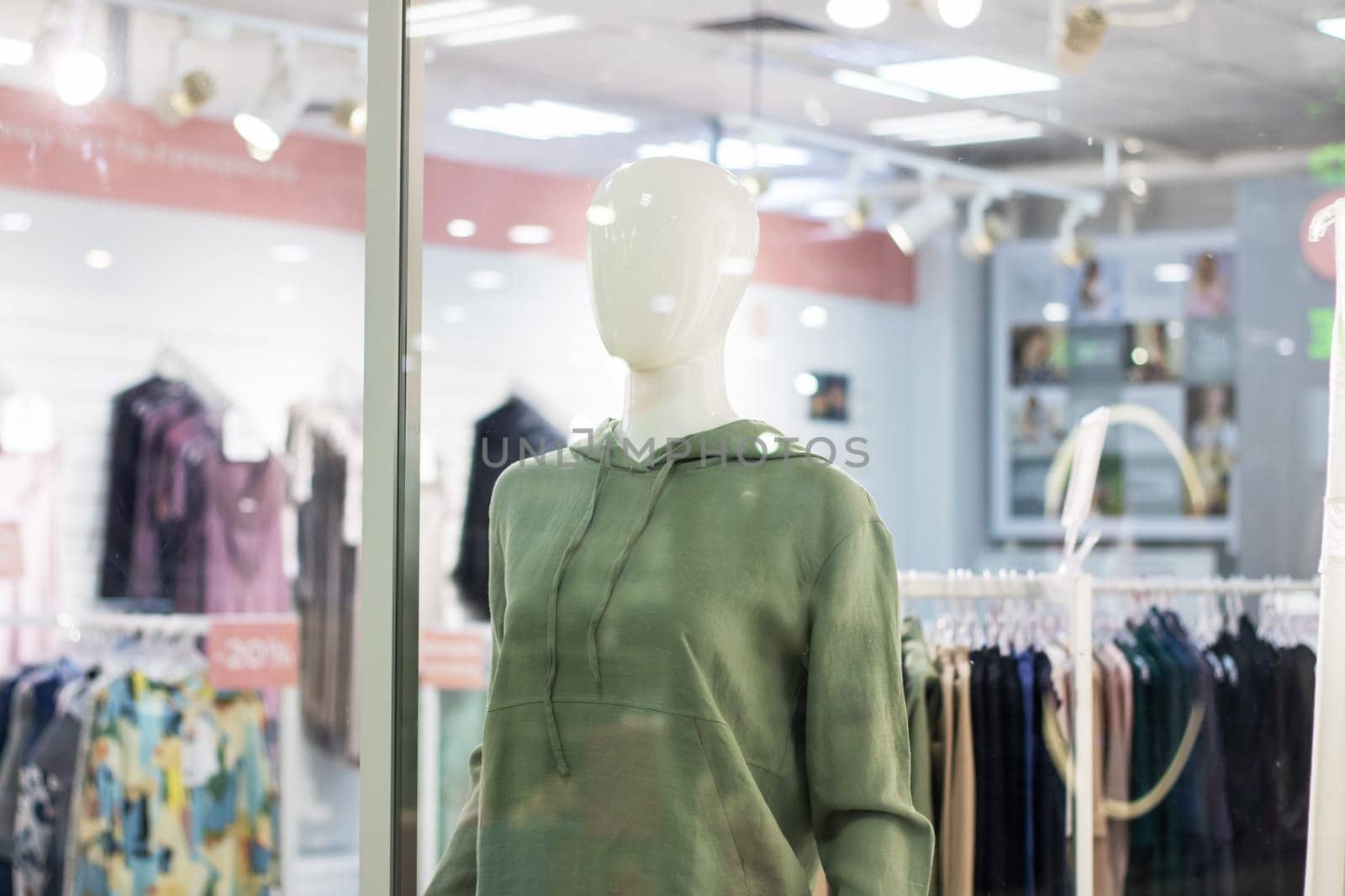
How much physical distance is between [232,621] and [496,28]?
2249 millimetres

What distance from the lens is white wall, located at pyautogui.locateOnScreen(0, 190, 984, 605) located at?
1817 millimetres

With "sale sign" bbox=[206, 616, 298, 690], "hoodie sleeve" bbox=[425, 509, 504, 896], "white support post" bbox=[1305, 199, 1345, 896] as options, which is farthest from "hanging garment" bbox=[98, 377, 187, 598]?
"white support post" bbox=[1305, 199, 1345, 896]

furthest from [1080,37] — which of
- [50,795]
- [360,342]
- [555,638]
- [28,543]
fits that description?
[360,342]

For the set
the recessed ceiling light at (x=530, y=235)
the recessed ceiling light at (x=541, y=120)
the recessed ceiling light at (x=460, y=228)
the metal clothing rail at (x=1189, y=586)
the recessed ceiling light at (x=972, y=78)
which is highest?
the recessed ceiling light at (x=972, y=78)

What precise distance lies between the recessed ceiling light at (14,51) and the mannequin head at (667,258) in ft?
7.66

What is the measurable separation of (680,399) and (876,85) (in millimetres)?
663

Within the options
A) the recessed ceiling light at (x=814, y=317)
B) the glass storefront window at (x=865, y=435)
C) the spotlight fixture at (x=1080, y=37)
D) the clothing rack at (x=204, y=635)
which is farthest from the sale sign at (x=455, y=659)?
the clothing rack at (x=204, y=635)

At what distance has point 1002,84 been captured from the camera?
1930mm

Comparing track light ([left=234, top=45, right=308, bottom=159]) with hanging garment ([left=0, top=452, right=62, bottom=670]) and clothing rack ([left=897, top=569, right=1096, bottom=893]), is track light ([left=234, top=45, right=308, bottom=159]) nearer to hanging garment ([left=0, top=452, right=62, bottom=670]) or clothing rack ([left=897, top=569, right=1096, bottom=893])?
hanging garment ([left=0, top=452, right=62, bottom=670])

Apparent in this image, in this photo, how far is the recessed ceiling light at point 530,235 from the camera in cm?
198

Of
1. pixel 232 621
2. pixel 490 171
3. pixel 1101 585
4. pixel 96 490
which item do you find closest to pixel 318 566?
pixel 232 621

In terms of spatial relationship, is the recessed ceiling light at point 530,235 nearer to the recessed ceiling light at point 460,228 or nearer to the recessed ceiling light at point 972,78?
the recessed ceiling light at point 460,228

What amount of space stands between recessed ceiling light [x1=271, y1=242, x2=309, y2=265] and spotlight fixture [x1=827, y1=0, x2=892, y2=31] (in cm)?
275

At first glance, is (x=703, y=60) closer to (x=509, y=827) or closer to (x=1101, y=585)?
(x=1101, y=585)
